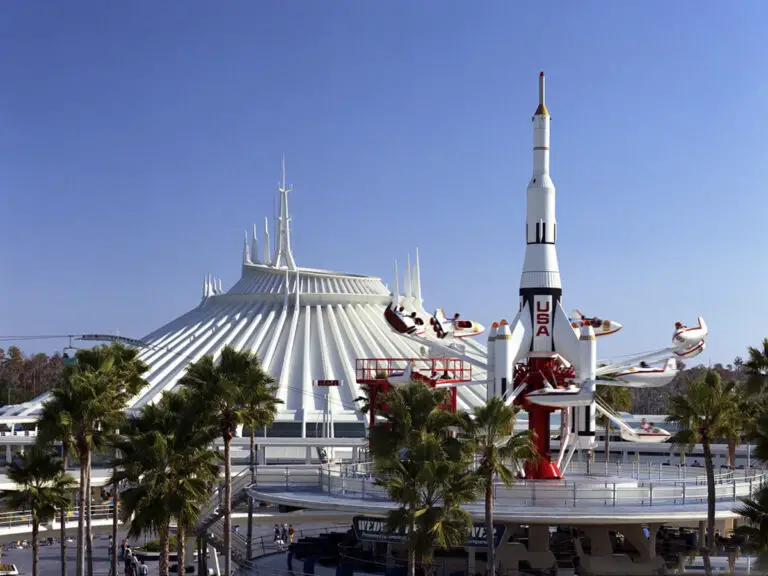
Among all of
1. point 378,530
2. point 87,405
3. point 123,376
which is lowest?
point 378,530

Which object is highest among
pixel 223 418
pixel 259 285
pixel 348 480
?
pixel 259 285

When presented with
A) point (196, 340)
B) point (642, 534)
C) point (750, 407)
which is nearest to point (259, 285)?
point (196, 340)

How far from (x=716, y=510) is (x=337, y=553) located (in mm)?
14090

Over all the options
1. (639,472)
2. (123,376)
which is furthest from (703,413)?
(123,376)

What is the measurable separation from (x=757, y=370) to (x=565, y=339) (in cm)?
1067

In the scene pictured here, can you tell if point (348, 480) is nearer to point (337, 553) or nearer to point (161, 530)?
point (337, 553)

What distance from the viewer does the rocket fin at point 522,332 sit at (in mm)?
45531

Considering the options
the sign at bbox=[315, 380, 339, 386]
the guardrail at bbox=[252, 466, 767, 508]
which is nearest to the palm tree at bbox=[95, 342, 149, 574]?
the guardrail at bbox=[252, 466, 767, 508]

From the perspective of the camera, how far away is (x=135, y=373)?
41.9m

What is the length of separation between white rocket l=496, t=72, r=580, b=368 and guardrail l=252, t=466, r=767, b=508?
18.4 feet

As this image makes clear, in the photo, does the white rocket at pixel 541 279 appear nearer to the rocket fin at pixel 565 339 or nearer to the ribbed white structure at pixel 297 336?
the rocket fin at pixel 565 339

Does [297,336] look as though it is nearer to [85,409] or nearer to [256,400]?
[256,400]

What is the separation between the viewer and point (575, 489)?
129ft

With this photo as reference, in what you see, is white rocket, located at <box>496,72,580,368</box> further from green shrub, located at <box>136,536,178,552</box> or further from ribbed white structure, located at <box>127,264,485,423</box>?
ribbed white structure, located at <box>127,264,485,423</box>
